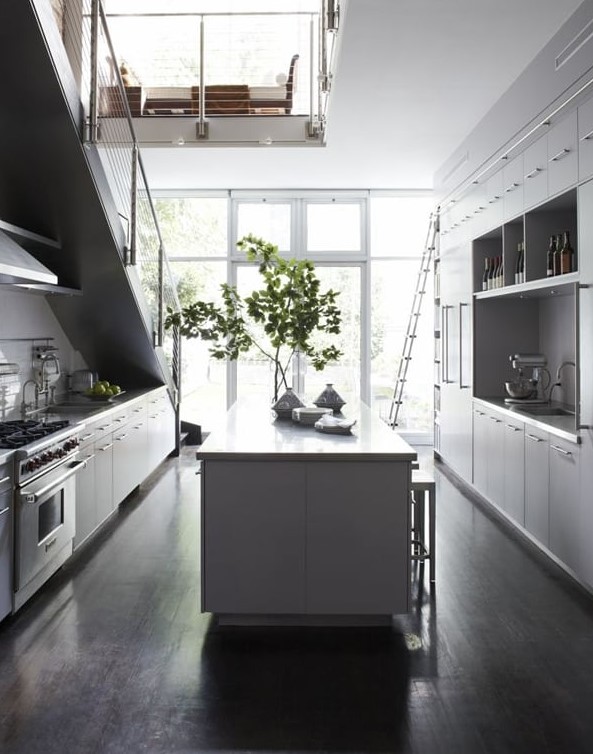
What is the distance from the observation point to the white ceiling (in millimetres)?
4293

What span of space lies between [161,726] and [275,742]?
0.41 meters

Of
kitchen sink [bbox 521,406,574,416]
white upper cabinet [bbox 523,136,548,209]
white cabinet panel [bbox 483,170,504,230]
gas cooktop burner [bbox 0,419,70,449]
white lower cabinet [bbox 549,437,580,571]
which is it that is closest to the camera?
gas cooktop burner [bbox 0,419,70,449]

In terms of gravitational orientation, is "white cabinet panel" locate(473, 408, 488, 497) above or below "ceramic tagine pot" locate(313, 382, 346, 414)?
below

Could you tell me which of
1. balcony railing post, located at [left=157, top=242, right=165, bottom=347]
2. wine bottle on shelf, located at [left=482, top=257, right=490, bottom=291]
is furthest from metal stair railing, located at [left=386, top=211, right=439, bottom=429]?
balcony railing post, located at [left=157, top=242, right=165, bottom=347]

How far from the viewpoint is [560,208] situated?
4.84 meters

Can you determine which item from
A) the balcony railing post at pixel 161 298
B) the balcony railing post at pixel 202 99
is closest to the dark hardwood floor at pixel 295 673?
the balcony railing post at pixel 161 298

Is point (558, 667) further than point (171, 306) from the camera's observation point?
No

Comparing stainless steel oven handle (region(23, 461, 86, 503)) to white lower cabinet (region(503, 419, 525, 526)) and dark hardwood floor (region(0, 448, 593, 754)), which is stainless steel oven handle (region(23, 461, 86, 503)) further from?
white lower cabinet (region(503, 419, 525, 526))

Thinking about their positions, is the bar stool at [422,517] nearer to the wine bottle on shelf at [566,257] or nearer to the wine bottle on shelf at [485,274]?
the wine bottle on shelf at [566,257]

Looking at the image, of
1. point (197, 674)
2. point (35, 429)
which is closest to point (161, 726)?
point (197, 674)

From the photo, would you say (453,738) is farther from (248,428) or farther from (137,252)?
(137,252)

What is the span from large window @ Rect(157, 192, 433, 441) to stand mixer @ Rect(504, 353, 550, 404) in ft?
11.4

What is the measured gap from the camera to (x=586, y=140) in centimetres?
386

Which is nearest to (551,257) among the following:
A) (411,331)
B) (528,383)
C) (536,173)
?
(536,173)
